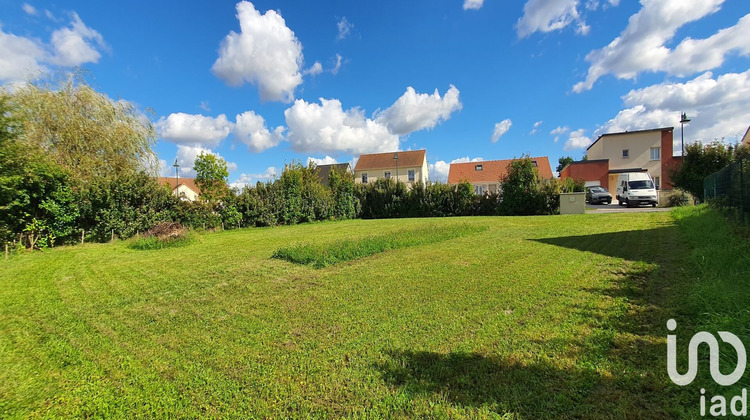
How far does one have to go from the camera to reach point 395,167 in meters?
42.0

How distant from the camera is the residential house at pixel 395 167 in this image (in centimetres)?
4197

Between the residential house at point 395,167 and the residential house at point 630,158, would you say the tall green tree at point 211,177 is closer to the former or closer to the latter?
the residential house at point 395,167

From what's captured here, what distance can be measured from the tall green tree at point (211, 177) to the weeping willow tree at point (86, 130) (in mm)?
2738

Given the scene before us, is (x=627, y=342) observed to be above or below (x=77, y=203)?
below

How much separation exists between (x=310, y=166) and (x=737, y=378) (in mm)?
20246

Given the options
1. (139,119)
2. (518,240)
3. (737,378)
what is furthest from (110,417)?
(139,119)

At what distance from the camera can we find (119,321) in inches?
145

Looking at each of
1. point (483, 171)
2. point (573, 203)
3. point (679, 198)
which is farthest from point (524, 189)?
point (483, 171)

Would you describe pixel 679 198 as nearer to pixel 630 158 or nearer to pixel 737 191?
pixel 737 191

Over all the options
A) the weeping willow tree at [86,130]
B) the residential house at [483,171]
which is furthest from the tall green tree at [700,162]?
the weeping willow tree at [86,130]

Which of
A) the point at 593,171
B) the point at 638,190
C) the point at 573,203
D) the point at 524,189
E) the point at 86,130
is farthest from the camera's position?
the point at 593,171

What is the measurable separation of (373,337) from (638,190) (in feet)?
81.0

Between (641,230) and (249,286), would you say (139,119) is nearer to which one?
(249,286)

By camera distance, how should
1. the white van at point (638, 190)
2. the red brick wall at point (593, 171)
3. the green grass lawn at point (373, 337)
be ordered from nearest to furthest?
1. the green grass lawn at point (373, 337)
2. the white van at point (638, 190)
3. the red brick wall at point (593, 171)
